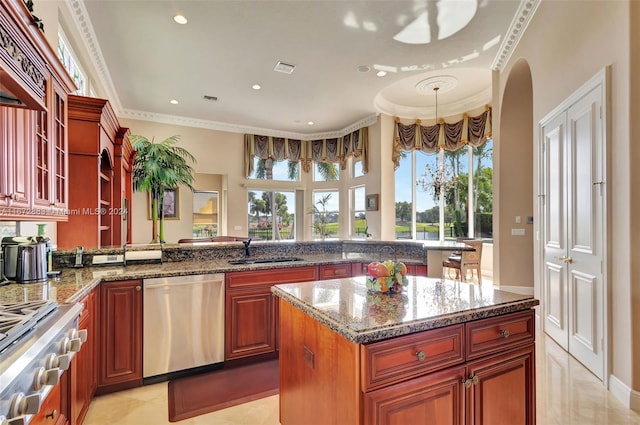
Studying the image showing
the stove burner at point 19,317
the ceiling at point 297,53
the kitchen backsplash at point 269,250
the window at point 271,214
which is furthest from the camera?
the window at point 271,214

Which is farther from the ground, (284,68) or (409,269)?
(284,68)

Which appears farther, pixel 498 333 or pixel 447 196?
pixel 447 196

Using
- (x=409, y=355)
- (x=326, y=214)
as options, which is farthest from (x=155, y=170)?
(x=409, y=355)

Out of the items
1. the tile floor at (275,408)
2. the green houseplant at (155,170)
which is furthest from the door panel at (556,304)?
the green houseplant at (155,170)

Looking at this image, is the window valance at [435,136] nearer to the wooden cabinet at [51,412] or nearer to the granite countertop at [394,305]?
the granite countertop at [394,305]

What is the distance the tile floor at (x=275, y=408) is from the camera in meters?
2.07

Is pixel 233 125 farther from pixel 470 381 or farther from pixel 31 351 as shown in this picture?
pixel 470 381

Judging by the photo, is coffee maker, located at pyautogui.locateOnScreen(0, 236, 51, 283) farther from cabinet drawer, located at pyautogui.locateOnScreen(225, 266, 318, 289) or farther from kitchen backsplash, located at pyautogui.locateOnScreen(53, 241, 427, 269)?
cabinet drawer, located at pyautogui.locateOnScreen(225, 266, 318, 289)

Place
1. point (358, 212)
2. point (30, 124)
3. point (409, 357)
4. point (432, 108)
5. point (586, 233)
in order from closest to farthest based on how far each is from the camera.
Answer: point (409, 357)
point (30, 124)
point (586, 233)
point (432, 108)
point (358, 212)

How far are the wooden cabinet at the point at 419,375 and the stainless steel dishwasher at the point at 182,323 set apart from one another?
1.24 metres

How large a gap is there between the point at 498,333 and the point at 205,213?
7.16 m

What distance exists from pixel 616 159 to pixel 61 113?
3957 mm

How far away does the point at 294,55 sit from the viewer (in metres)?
4.46

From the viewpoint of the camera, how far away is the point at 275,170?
842 cm
